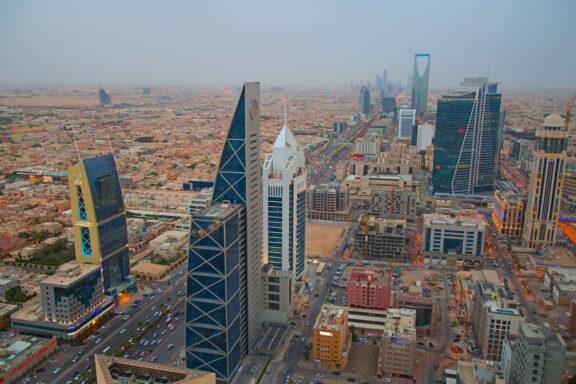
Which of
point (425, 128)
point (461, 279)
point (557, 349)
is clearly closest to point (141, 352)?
point (557, 349)

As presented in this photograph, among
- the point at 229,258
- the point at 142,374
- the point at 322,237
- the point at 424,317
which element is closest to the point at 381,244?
the point at 322,237

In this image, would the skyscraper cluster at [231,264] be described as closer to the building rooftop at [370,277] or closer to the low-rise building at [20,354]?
the building rooftop at [370,277]

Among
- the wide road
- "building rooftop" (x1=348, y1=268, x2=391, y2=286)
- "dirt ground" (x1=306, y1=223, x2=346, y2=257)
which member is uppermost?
"building rooftop" (x1=348, y1=268, x2=391, y2=286)

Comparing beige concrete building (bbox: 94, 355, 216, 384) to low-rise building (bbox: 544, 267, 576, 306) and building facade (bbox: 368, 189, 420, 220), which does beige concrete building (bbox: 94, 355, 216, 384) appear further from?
building facade (bbox: 368, 189, 420, 220)

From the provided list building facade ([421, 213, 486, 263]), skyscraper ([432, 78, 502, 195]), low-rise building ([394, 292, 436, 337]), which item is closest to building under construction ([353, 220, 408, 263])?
building facade ([421, 213, 486, 263])

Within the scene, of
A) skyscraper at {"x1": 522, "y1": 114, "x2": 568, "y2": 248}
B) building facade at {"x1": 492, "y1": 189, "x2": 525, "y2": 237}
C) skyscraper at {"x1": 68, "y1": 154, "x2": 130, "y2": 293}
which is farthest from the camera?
building facade at {"x1": 492, "y1": 189, "x2": 525, "y2": 237}

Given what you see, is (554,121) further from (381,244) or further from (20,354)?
(20,354)

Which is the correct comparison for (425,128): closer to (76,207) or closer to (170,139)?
(170,139)
